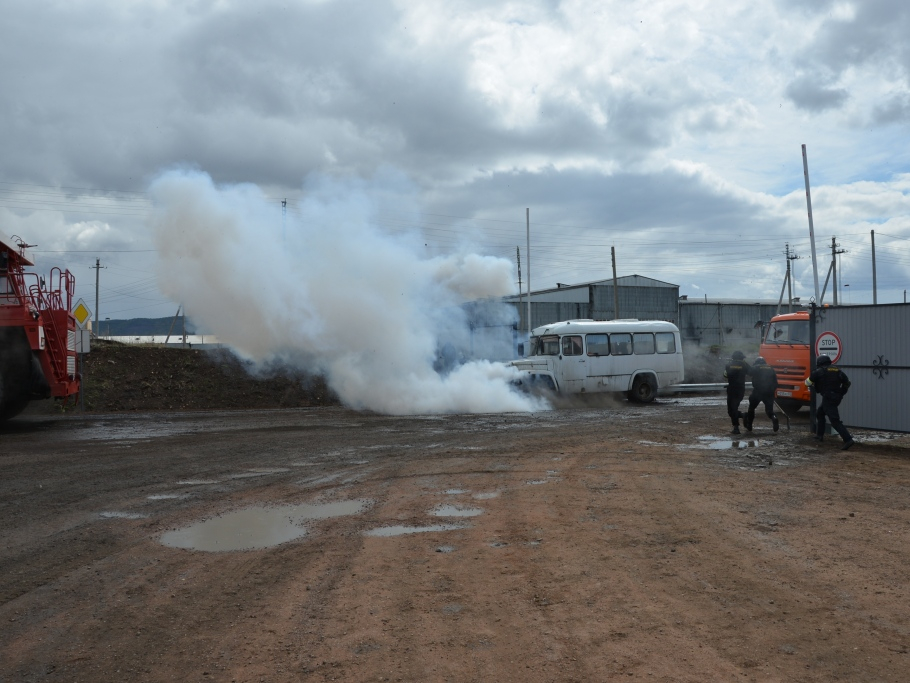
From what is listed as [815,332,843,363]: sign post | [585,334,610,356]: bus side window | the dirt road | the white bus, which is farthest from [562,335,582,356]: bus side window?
the dirt road

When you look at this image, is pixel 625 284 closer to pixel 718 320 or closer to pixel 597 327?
pixel 718 320

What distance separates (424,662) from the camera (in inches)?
157

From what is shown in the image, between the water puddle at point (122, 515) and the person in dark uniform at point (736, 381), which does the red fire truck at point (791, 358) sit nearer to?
the person in dark uniform at point (736, 381)

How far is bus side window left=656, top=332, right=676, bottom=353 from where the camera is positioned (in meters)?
23.4

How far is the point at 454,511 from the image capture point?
7.85 meters

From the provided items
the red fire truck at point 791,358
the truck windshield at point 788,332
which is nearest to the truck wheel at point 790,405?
the red fire truck at point 791,358

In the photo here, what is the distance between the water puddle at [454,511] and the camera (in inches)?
301

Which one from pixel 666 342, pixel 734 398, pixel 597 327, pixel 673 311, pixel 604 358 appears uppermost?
pixel 673 311

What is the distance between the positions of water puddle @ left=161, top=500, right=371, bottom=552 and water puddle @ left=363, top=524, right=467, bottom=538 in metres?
0.74

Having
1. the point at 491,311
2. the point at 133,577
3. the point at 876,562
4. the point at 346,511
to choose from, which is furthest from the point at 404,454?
the point at 491,311

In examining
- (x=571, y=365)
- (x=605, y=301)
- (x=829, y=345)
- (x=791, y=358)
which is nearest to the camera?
(x=829, y=345)

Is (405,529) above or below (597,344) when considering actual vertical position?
below

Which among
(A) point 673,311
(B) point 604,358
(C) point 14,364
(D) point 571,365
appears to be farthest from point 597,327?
(A) point 673,311

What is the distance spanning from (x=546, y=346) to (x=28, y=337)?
13.9 meters
